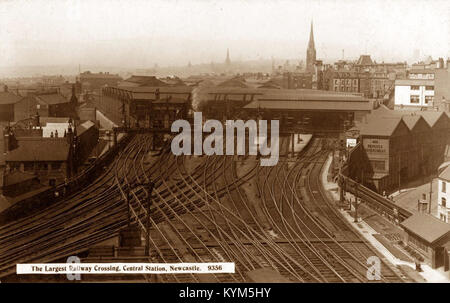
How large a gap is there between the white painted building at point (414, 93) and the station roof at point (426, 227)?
1405 centimetres

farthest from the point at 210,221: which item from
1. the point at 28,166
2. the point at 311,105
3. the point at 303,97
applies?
the point at 303,97

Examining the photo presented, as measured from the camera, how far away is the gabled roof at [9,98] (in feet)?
69.7

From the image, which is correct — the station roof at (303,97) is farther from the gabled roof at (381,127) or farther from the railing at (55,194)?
the railing at (55,194)

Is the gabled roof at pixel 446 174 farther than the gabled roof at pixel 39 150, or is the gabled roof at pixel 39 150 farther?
the gabled roof at pixel 446 174

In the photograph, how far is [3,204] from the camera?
12531 millimetres

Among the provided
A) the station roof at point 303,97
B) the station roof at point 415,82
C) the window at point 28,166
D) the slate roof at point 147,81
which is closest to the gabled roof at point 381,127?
the station roof at point 303,97

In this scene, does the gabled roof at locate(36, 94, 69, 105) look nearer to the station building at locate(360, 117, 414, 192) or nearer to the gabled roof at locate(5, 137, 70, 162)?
the gabled roof at locate(5, 137, 70, 162)

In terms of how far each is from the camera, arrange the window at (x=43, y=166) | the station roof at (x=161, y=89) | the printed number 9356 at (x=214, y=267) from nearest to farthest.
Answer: the printed number 9356 at (x=214, y=267)
the window at (x=43, y=166)
the station roof at (x=161, y=89)

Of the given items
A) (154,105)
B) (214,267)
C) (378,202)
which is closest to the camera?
(214,267)

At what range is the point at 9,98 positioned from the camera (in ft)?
A: 70.4

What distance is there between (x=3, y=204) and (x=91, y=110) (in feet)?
33.0

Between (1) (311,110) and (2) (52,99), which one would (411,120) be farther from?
(2) (52,99)
